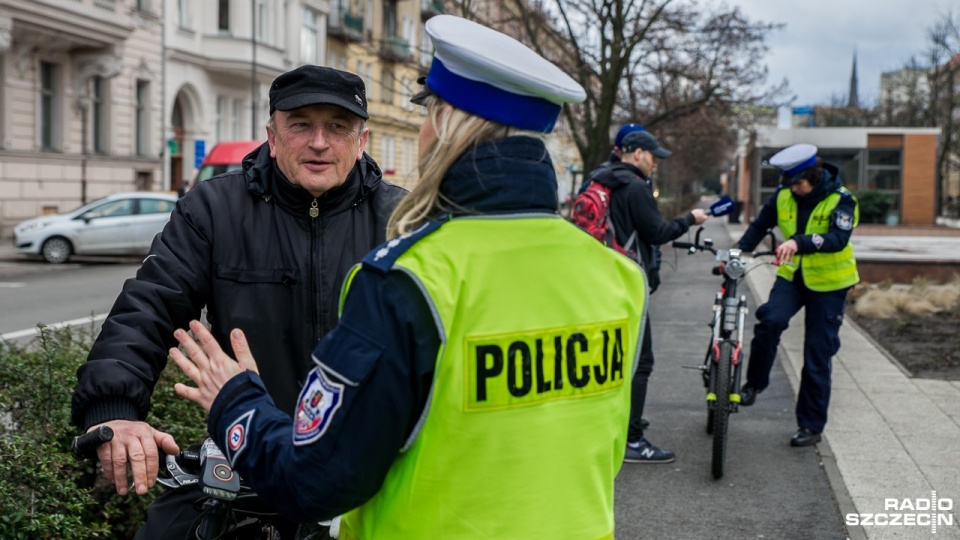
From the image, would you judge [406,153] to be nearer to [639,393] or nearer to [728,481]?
[639,393]

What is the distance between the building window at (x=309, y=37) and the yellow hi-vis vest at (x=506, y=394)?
46374 mm

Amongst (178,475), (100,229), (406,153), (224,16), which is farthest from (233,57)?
(178,475)

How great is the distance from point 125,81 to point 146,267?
3266cm

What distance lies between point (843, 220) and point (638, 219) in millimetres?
1351

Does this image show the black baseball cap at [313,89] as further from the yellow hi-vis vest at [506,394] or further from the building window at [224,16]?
the building window at [224,16]

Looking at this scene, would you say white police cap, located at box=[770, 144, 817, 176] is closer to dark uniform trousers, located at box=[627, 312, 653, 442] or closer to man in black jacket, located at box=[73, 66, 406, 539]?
dark uniform trousers, located at box=[627, 312, 653, 442]

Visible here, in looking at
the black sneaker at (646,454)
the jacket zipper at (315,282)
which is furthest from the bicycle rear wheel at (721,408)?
the jacket zipper at (315,282)

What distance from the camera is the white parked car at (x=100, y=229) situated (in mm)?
22609

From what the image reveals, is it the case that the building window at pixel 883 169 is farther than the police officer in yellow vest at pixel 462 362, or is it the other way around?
the building window at pixel 883 169

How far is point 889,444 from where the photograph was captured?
7086 mm

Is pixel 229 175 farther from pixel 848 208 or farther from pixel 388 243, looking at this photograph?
pixel 848 208

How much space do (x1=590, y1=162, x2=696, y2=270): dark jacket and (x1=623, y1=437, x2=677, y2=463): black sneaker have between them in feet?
3.66

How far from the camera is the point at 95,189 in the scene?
31547 mm
